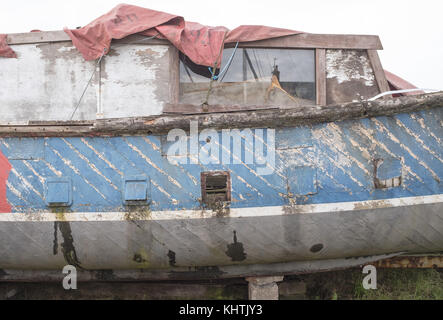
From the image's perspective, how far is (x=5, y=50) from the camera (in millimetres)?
3947

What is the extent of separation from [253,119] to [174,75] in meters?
→ 1.08

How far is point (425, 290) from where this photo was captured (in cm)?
397

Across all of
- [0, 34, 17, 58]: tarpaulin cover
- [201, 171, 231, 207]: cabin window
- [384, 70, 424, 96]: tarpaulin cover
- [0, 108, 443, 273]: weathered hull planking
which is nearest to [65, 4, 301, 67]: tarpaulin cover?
[0, 34, 17, 58]: tarpaulin cover

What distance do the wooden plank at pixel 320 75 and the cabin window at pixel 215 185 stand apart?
1.33m

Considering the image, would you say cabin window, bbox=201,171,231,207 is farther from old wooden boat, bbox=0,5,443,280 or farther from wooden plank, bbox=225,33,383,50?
wooden plank, bbox=225,33,383,50

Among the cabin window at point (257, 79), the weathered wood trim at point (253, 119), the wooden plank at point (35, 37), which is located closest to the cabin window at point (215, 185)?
the weathered wood trim at point (253, 119)

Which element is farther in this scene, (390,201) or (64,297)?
(64,297)

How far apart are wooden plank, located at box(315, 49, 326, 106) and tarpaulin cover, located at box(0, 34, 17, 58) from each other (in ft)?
10.3

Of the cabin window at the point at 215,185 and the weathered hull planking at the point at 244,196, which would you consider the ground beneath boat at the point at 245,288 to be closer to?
the weathered hull planking at the point at 244,196

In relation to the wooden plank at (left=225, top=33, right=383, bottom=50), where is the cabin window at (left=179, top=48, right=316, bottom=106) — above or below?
below

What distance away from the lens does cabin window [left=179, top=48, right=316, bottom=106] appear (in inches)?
158

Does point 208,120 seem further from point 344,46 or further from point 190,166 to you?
point 344,46

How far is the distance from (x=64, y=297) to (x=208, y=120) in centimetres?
258
